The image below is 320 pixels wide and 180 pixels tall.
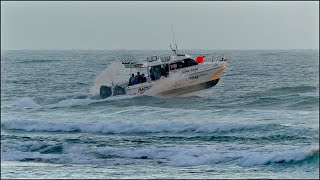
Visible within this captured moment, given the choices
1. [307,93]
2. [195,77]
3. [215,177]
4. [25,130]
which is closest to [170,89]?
[195,77]

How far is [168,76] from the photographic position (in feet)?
120

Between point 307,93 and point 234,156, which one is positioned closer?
point 234,156

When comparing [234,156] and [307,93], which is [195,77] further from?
[234,156]

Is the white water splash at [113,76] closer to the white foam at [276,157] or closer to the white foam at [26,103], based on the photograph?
the white foam at [26,103]

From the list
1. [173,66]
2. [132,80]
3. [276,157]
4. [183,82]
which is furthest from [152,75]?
[276,157]

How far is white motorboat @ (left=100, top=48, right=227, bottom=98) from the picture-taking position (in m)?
36.1

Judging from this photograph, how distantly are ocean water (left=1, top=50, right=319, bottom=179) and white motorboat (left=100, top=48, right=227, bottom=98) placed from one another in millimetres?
550

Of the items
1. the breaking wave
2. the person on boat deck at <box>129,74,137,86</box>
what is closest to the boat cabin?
the person on boat deck at <box>129,74,137,86</box>

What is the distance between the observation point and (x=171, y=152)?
2025 cm

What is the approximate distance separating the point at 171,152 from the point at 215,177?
3844mm

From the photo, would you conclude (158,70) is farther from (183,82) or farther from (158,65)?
(183,82)

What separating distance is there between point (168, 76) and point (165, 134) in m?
12.0

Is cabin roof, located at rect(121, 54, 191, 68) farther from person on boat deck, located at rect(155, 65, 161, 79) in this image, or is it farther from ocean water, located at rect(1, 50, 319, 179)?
ocean water, located at rect(1, 50, 319, 179)

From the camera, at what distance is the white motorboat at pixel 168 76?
36125mm
